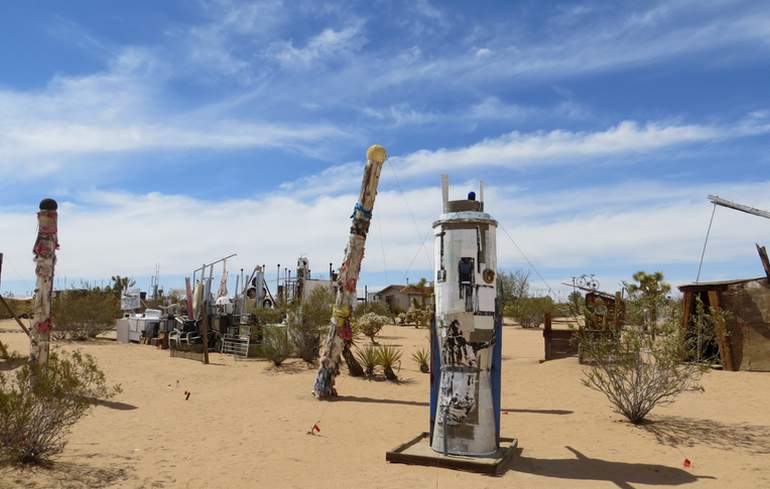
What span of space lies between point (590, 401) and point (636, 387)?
254cm

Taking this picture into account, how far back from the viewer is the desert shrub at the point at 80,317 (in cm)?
2562

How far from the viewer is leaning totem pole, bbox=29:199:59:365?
11.0 metres

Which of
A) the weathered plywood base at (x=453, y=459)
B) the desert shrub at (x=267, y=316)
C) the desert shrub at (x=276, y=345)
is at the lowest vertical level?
the weathered plywood base at (x=453, y=459)

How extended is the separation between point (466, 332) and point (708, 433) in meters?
4.76

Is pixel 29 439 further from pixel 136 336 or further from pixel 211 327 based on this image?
pixel 136 336

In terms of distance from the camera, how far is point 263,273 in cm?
2594

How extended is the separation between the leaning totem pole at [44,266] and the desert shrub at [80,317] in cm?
1577

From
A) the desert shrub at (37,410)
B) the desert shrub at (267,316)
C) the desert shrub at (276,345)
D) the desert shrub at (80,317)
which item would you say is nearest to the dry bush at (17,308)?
the desert shrub at (80,317)

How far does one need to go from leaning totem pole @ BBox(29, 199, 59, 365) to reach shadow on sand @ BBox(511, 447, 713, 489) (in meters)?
8.41

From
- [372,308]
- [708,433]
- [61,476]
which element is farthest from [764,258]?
[372,308]

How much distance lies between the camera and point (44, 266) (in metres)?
11.2

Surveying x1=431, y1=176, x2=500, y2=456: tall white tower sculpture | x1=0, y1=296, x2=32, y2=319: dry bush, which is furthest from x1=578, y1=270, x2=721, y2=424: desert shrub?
x1=0, y1=296, x2=32, y2=319: dry bush

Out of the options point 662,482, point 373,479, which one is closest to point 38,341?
point 373,479

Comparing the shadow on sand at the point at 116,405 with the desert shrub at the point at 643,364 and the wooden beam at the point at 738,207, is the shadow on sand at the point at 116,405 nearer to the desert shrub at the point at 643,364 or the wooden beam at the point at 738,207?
the desert shrub at the point at 643,364
